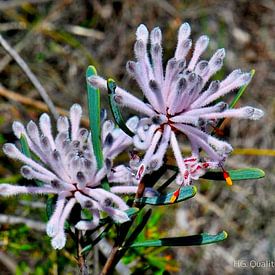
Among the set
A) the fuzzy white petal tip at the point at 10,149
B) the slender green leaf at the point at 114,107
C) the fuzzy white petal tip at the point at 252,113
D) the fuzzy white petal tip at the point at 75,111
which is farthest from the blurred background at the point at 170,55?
the fuzzy white petal tip at the point at 252,113

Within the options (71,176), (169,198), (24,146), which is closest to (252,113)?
(169,198)

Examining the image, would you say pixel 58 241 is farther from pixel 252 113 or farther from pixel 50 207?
pixel 252 113

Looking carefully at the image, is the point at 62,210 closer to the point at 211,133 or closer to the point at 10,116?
the point at 211,133

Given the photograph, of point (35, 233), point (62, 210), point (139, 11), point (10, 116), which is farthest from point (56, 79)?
point (62, 210)

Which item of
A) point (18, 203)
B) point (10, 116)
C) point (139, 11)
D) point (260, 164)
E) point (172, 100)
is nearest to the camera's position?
point (172, 100)

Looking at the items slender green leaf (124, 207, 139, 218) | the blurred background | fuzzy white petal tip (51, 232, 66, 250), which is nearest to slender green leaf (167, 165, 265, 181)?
slender green leaf (124, 207, 139, 218)

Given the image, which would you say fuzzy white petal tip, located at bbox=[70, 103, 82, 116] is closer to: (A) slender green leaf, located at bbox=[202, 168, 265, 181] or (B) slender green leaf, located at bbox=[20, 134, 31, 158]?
(B) slender green leaf, located at bbox=[20, 134, 31, 158]
